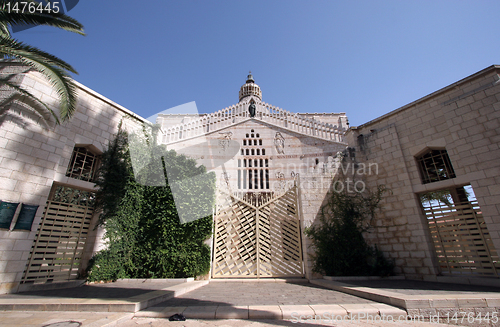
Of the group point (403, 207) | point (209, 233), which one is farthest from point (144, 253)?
point (403, 207)

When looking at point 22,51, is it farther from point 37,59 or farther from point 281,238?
point 281,238

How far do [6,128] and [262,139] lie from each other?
19835 mm

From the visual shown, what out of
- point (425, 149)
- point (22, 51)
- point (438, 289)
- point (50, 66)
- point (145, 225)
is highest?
point (22, 51)

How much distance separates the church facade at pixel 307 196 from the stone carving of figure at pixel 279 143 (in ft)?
46.5

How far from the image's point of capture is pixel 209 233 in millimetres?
7922

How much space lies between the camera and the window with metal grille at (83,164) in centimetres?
748

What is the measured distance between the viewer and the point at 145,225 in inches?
304

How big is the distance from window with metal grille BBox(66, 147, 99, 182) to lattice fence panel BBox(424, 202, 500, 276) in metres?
11.5

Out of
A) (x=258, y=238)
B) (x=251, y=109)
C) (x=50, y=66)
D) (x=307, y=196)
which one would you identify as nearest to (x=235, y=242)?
(x=258, y=238)

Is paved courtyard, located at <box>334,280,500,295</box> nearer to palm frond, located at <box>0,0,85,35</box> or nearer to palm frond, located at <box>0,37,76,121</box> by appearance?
palm frond, located at <box>0,37,76,121</box>

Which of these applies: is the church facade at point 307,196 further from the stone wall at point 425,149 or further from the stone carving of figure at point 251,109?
the stone carving of figure at point 251,109

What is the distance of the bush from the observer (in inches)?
282

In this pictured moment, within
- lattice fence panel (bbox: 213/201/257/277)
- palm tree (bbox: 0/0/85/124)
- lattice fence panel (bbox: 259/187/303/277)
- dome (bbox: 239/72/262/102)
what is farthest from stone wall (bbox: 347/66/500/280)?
dome (bbox: 239/72/262/102)

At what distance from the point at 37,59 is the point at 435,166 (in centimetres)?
1207
